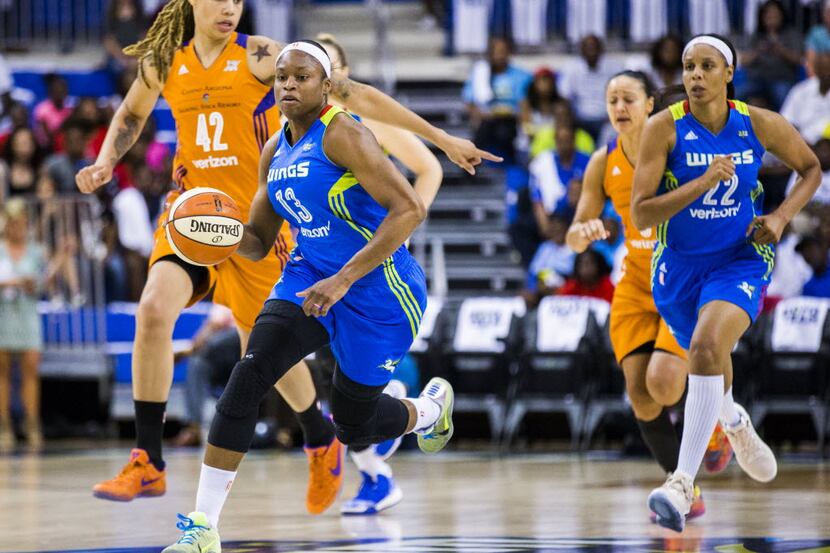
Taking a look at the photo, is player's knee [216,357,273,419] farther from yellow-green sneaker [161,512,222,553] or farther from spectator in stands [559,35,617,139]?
spectator in stands [559,35,617,139]

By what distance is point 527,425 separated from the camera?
1339cm

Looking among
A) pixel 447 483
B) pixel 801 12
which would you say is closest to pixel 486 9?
pixel 801 12

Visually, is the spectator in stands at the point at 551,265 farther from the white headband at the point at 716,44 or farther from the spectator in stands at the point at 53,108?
the white headband at the point at 716,44

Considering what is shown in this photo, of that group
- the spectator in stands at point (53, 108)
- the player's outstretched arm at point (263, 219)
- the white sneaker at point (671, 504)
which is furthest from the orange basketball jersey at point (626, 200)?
the spectator in stands at point (53, 108)

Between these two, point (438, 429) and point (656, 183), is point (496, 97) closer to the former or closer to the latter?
point (438, 429)

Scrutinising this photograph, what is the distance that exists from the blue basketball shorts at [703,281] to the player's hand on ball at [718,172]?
0.46m

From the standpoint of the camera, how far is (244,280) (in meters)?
7.11

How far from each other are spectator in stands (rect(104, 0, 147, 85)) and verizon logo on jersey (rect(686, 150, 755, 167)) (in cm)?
1208

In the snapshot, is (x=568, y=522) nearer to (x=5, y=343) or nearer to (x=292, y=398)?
(x=292, y=398)

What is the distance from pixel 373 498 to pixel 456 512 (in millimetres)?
467

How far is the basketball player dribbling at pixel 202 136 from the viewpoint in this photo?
6.85 meters

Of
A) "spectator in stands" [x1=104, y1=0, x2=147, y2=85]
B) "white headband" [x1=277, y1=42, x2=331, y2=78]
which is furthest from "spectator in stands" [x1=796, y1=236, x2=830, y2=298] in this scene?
"spectator in stands" [x1=104, y1=0, x2=147, y2=85]

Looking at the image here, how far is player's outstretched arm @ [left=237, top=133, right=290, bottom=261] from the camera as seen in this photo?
6.29m

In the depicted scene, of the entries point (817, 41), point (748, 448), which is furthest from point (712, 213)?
point (817, 41)
